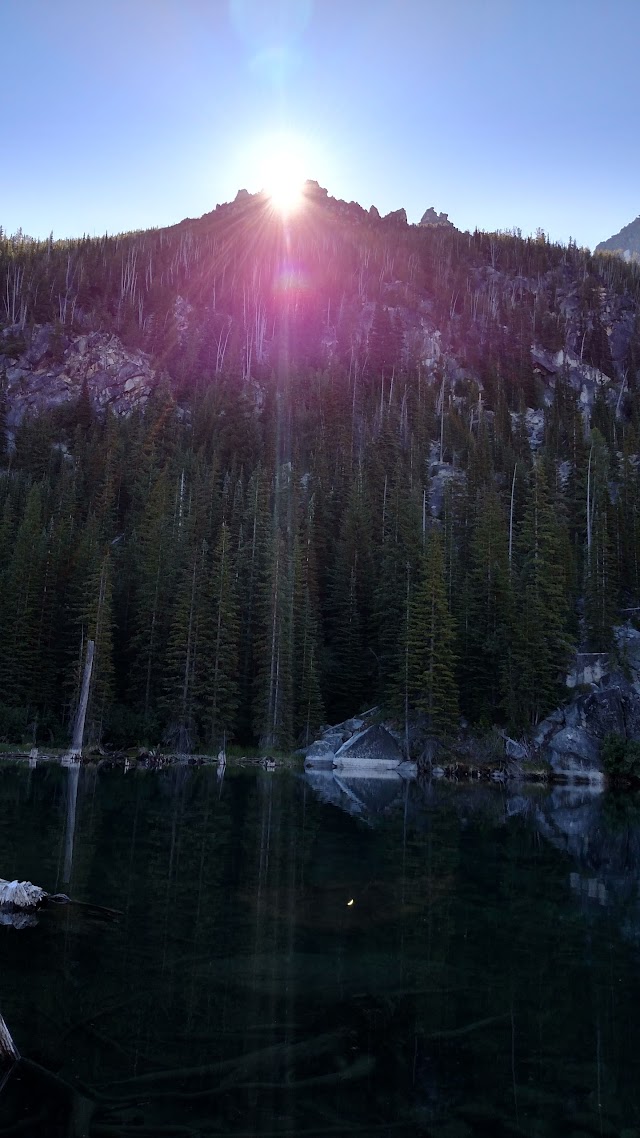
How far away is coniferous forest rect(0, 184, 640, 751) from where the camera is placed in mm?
56094

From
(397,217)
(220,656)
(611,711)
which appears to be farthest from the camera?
(397,217)

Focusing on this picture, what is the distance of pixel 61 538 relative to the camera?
6531 centimetres

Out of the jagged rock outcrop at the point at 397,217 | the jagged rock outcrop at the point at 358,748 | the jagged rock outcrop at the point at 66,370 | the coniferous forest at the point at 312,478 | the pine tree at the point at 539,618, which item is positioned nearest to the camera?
the jagged rock outcrop at the point at 358,748

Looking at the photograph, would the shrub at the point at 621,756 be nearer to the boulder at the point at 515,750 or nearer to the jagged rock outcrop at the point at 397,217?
the boulder at the point at 515,750

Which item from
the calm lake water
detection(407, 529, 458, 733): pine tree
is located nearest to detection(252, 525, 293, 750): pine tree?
detection(407, 529, 458, 733): pine tree

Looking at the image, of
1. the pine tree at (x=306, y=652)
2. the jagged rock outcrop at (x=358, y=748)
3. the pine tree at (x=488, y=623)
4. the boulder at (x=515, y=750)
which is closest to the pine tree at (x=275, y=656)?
the pine tree at (x=306, y=652)

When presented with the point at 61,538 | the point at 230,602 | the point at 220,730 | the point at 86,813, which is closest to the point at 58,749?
the point at 220,730

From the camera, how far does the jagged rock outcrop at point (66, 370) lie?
367ft

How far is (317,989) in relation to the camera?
31.1 ft

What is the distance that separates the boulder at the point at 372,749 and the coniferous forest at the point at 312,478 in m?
2.46

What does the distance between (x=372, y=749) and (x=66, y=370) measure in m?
87.6

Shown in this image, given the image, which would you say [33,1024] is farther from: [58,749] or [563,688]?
[563,688]

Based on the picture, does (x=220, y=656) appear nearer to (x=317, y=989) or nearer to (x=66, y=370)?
(x=317, y=989)

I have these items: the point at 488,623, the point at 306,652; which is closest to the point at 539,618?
the point at 488,623
